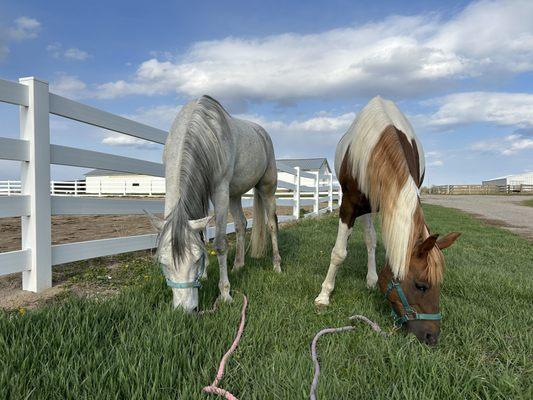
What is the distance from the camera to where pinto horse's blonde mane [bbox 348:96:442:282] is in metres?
2.48

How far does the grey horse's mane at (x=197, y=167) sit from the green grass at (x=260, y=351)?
0.54 metres

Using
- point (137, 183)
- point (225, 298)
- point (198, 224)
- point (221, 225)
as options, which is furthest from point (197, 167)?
point (137, 183)

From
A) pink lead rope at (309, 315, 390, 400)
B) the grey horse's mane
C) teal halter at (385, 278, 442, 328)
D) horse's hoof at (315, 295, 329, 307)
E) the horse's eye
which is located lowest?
horse's hoof at (315, 295, 329, 307)

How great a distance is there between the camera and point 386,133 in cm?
299

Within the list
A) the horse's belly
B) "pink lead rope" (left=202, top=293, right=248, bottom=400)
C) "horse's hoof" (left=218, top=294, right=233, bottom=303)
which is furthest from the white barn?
"pink lead rope" (left=202, top=293, right=248, bottom=400)

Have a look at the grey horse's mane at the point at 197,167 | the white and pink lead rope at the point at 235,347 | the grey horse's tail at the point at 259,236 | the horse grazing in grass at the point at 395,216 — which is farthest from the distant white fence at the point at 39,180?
the horse grazing in grass at the point at 395,216

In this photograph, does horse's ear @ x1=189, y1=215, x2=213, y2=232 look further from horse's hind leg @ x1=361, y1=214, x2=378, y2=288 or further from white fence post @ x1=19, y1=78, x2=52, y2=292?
horse's hind leg @ x1=361, y1=214, x2=378, y2=288

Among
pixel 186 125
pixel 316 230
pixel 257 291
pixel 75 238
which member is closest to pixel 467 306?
pixel 257 291

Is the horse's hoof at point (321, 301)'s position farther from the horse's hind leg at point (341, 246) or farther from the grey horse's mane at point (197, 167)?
the grey horse's mane at point (197, 167)

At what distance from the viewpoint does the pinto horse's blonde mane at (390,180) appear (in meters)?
2.48

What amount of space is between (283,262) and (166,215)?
2616 millimetres

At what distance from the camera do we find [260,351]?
87.0 inches

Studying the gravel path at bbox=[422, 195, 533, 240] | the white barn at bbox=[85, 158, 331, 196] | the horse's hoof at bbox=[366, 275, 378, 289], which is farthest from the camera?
the white barn at bbox=[85, 158, 331, 196]

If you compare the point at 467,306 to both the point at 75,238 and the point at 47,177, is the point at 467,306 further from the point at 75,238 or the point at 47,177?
the point at 75,238
